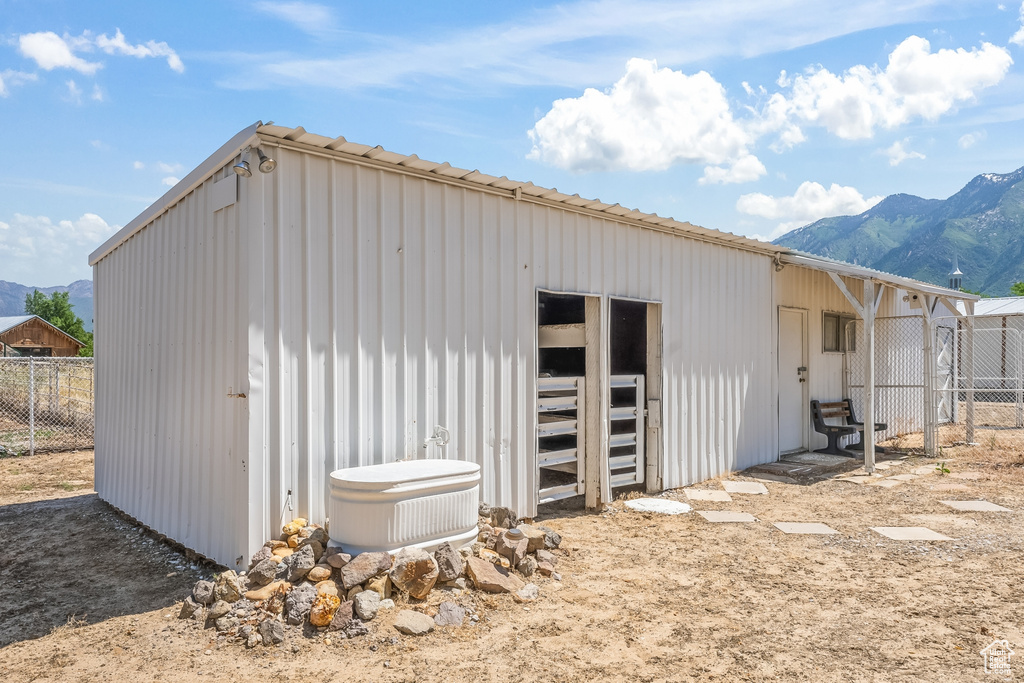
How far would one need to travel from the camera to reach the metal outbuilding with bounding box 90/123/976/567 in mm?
4160

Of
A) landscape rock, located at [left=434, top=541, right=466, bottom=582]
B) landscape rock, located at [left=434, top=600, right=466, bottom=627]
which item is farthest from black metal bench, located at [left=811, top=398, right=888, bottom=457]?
landscape rock, located at [left=434, top=600, right=466, bottom=627]

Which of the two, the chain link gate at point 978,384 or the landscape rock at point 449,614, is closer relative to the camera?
the landscape rock at point 449,614

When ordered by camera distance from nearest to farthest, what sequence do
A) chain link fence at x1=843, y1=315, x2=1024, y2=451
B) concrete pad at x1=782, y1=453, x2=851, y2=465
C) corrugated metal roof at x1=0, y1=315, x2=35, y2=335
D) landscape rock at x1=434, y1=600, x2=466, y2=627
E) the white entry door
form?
landscape rock at x1=434, y1=600, x2=466, y2=627
concrete pad at x1=782, y1=453, x2=851, y2=465
the white entry door
chain link fence at x1=843, y1=315, x2=1024, y2=451
corrugated metal roof at x1=0, y1=315, x2=35, y2=335

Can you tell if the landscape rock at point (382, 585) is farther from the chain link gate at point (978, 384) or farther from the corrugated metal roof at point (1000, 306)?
the corrugated metal roof at point (1000, 306)

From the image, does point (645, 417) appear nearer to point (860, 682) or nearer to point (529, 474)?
point (529, 474)

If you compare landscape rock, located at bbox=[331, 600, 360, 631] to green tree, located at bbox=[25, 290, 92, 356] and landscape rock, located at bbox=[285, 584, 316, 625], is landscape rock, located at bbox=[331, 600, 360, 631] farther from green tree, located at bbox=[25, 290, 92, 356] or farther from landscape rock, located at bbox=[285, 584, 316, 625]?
green tree, located at bbox=[25, 290, 92, 356]

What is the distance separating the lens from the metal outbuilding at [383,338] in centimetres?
416

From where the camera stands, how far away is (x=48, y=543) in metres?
5.40

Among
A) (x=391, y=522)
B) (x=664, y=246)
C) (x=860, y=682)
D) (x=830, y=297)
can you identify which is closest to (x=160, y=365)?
(x=391, y=522)

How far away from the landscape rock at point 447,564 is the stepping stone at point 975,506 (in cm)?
501

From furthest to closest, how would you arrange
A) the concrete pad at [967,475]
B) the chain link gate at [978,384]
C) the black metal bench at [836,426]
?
the chain link gate at [978,384] < the black metal bench at [836,426] < the concrete pad at [967,475]

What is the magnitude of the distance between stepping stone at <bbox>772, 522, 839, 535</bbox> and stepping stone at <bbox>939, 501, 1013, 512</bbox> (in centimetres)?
158

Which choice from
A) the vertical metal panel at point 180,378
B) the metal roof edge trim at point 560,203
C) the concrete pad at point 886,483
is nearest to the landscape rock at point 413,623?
the vertical metal panel at point 180,378

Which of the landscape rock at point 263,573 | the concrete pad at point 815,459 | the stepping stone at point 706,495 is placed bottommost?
the stepping stone at point 706,495
